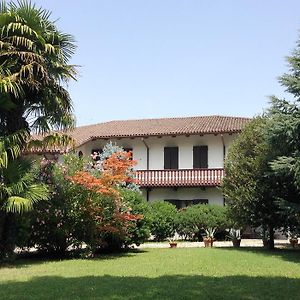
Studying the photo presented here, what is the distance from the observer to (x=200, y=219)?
27.5m

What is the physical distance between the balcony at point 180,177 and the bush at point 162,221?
507 centimetres

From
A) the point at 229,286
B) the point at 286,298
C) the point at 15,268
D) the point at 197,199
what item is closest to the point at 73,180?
the point at 15,268

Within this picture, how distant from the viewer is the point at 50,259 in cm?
1786

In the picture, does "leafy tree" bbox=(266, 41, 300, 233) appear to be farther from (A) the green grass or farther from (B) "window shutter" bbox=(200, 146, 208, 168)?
(B) "window shutter" bbox=(200, 146, 208, 168)

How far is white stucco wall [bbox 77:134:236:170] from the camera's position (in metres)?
33.8

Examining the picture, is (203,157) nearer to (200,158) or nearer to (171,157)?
(200,158)

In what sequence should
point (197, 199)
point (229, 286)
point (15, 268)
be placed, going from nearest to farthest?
point (229, 286), point (15, 268), point (197, 199)

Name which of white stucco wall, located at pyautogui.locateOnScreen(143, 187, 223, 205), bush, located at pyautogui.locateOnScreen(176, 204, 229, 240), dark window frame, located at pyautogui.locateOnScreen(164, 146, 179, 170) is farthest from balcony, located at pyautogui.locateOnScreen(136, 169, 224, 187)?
bush, located at pyautogui.locateOnScreen(176, 204, 229, 240)

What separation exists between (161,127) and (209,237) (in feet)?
39.9

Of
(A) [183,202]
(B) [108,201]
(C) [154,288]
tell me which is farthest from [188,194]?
(C) [154,288]

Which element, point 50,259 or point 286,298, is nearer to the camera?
point 286,298

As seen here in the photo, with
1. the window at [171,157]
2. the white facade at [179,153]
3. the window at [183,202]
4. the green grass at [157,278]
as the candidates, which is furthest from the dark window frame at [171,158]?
the green grass at [157,278]

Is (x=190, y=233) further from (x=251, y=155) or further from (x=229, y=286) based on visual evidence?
(x=229, y=286)

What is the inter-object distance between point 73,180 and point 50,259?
293 cm
